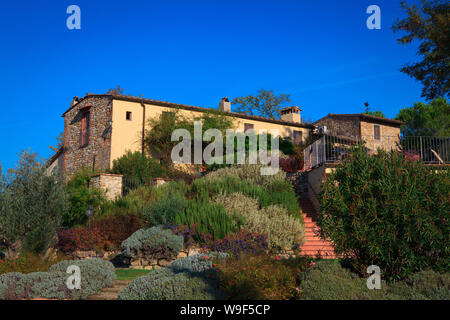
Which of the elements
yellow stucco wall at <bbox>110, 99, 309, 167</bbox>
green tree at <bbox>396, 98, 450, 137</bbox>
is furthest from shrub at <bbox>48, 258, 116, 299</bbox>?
green tree at <bbox>396, 98, 450, 137</bbox>

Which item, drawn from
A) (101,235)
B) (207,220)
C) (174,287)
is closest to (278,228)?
(207,220)

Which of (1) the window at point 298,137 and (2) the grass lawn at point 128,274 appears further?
(1) the window at point 298,137

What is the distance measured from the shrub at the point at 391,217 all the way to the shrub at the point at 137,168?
594 inches

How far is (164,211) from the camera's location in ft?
44.6

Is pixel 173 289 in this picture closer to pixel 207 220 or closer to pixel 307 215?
pixel 207 220

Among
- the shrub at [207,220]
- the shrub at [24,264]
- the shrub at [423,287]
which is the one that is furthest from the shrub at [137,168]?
the shrub at [423,287]

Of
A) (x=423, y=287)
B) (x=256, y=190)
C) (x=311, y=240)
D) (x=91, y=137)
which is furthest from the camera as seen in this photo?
(x=91, y=137)

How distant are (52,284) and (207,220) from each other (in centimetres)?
606

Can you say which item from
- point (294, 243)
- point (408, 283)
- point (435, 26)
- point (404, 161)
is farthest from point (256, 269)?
point (435, 26)

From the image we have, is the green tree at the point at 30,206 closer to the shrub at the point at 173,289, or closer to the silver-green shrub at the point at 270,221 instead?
the shrub at the point at 173,289

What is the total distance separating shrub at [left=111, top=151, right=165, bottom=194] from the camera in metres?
21.5

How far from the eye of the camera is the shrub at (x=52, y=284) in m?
7.61

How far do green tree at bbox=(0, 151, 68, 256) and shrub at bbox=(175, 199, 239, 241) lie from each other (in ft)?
13.4

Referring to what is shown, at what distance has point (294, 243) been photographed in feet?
42.8
